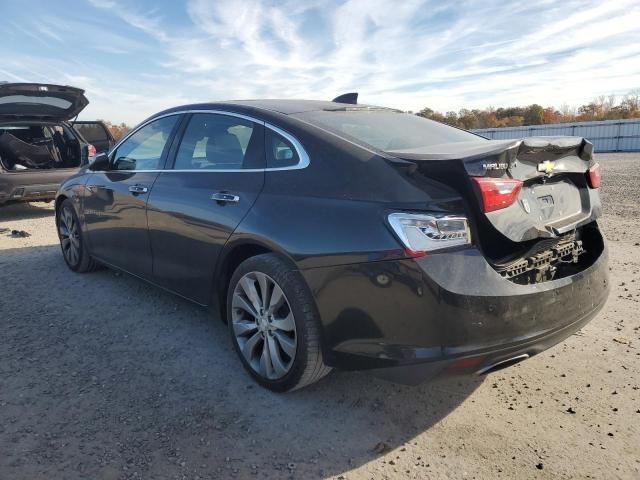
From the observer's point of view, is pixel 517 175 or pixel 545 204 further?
pixel 545 204

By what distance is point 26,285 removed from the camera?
15.8ft

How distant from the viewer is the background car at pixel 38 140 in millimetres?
7684

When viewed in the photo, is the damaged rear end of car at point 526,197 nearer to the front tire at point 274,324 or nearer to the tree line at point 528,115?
the front tire at point 274,324

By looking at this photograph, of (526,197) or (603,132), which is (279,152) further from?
(603,132)

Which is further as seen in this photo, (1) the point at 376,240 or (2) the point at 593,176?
(2) the point at 593,176

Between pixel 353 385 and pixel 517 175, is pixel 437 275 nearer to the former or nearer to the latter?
pixel 517 175

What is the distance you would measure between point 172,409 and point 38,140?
323 inches

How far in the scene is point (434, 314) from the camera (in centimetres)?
221

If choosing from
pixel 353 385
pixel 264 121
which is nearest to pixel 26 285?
pixel 264 121

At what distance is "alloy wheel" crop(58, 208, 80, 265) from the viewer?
5133 mm

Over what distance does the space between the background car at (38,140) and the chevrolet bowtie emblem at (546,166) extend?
739 centimetres

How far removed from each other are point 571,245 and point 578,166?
0.46 metres

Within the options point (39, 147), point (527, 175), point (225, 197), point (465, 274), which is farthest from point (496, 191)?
point (39, 147)

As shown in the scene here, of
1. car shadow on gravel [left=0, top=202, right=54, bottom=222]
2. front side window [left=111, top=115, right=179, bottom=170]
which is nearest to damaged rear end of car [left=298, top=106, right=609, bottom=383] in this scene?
front side window [left=111, top=115, right=179, bottom=170]
